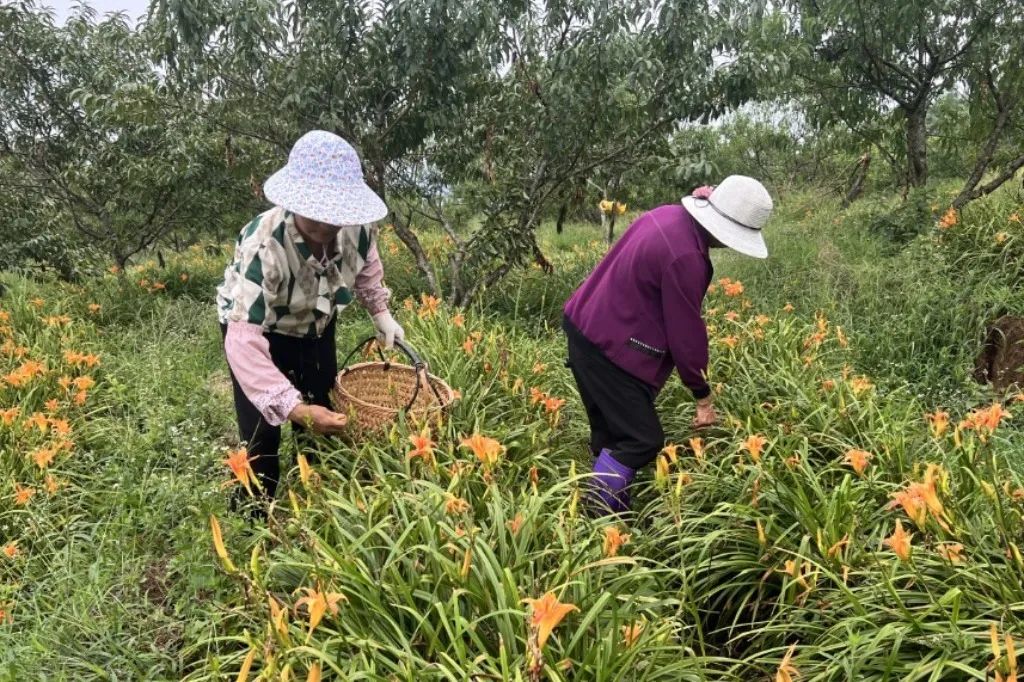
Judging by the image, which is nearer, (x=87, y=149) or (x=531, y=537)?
(x=531, y=537)

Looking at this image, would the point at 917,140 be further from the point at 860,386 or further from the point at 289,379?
the point at 289,379

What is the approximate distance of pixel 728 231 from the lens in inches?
89.7

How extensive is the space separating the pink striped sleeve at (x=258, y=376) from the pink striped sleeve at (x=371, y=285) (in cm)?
A: 61

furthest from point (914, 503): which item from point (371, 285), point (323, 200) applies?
point (371, 285)

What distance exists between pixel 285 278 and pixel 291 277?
26 millimetres

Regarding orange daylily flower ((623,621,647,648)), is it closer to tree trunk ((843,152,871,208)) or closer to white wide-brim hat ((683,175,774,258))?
white wide-brim hat ((683,175,774,258))

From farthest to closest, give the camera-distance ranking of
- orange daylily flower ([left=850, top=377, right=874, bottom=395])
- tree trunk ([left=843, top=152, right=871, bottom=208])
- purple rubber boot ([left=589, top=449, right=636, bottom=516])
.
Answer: tree trunk ([left=843, top=152, right=871, bottom=208])
orange daylily flower ([left=850, top=377, right=874, bottom=395])
purple rubber boot ([left=589, top=449, right=636, bottom=516])

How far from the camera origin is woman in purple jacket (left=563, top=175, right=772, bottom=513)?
7.51 feet

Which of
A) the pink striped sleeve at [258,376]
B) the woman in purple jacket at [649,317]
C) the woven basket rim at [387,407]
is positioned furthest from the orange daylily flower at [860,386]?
the pink striped sleeve at [258,376]

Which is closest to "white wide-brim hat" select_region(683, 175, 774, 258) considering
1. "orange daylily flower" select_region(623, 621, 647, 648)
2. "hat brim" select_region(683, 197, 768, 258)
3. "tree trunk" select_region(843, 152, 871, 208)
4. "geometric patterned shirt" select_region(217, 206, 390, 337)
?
"hat brim" select_region(683, 197, 768, 258)

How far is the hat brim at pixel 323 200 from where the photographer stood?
72.6 inches

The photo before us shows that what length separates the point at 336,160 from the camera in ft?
6.45

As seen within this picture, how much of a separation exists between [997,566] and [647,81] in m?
3.28

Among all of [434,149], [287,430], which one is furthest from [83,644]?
[434,149]
